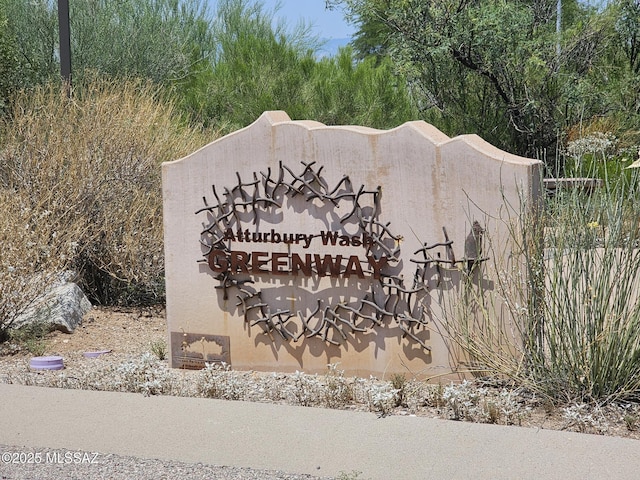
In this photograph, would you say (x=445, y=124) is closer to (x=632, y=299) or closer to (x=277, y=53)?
(x=277, y=53)

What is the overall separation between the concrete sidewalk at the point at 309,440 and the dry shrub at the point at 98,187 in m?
3.97

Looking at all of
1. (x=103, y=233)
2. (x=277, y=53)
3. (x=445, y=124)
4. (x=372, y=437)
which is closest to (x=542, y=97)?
(x=445, y=124)

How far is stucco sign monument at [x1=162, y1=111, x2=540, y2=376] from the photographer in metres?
6.80

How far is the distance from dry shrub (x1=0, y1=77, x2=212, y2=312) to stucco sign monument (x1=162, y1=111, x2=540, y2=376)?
2533 mm

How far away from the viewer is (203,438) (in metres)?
5.59

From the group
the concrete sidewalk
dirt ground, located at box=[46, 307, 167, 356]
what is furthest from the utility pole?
the concrete sidewalk

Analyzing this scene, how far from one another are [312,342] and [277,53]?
41.6 feet

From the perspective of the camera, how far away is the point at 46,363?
26.2 ft

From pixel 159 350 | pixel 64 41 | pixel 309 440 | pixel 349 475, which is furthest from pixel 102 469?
pixel 64 41

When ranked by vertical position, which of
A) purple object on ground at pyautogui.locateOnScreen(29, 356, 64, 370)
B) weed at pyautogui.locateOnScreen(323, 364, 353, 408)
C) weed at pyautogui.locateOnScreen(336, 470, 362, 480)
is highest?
purple object on ground at pyautogui.locateOnScreen(29, 356, 64, 370)

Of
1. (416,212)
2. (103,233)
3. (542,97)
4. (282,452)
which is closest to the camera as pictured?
(282,452)

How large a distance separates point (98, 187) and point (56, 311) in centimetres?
179

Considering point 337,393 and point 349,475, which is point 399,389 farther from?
point 349,475

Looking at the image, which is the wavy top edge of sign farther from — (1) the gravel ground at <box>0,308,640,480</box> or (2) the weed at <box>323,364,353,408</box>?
(2) the weed at <box>323,364,353,408</box>
